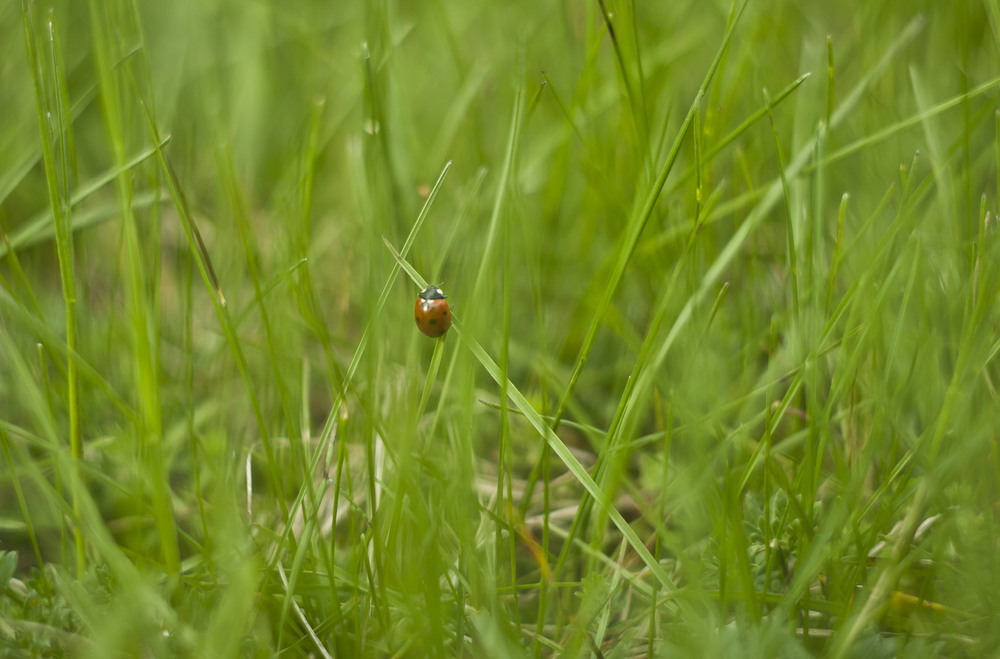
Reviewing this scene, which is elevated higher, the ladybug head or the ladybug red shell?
the ladybug head

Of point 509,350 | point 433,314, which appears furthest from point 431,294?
point 509,350

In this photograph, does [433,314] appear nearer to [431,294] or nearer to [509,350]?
[431,294]

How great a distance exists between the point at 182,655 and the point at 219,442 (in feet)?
1.03

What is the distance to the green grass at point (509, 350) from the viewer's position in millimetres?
769

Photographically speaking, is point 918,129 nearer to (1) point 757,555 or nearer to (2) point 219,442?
(1) point 757,555

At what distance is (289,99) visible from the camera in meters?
1.82

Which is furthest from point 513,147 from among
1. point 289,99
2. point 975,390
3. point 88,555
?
point 289,99

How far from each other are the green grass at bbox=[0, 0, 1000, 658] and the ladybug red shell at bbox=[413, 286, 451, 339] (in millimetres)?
51

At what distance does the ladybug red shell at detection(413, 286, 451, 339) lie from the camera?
90 cm

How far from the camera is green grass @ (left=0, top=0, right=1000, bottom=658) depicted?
30.3 inches

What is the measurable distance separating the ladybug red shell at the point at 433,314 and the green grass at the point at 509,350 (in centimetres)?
5

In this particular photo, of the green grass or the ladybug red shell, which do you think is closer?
the green grass

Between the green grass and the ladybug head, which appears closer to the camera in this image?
the green grass

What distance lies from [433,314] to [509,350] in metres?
0.37
